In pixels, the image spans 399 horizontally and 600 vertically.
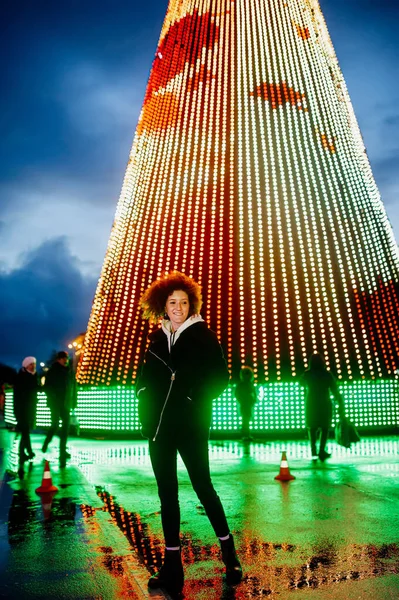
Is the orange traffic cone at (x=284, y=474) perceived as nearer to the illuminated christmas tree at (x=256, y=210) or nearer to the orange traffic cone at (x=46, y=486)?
the orange traffic cone at (x=46, y=486)

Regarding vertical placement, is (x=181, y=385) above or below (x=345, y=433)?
above

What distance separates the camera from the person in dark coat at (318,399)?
1016cm

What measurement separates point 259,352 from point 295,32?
9.68 metres

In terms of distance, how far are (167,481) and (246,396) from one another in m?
9.49

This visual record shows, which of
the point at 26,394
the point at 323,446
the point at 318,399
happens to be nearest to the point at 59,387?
the point at 26,394

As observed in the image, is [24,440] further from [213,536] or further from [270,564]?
[270,564]

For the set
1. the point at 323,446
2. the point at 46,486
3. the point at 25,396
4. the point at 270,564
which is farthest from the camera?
the point at 25,396

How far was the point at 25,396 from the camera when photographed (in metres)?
10.4

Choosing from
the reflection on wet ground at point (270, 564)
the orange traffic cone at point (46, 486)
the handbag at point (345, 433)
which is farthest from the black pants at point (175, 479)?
the handbag at point (345, 433)

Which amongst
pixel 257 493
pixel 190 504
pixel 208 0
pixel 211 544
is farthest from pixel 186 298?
pixel 208 0

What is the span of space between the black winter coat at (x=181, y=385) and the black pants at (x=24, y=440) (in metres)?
6.62

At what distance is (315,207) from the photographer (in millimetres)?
15633

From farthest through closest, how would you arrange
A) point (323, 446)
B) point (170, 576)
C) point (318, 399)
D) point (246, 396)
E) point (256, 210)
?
1. point (256, 210)
2. point (246, 396)
3. point (318, 399)
4. point (323, 446)
5. point (170, 576)

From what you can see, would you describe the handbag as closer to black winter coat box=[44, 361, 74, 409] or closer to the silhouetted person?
the silhouetted person
